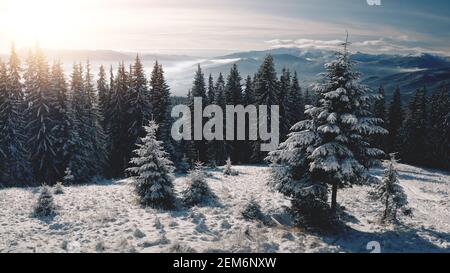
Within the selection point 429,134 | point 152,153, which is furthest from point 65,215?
point 429,134

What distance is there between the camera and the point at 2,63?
124 ft

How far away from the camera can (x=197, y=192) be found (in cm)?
2194

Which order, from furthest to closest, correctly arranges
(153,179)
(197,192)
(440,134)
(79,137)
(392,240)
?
(440,134) < (79,137) < (197,192) < (153,179) < (392,240)

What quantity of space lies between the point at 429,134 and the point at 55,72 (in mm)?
56959

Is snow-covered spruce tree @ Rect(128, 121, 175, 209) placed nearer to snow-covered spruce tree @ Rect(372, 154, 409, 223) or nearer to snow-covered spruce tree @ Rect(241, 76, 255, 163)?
snow-covered spruce tree @ Rect(372, 154, 409, 223)

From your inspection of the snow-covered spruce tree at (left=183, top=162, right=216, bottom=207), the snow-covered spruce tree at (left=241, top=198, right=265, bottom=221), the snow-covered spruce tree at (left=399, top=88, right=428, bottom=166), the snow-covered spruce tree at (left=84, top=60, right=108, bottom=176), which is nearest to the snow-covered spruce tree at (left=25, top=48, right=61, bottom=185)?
the snow-covered spruce tree at (left=84, top=60, right=108, bottom=176)

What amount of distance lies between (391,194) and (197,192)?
11080mm

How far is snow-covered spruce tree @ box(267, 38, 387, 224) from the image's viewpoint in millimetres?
16719

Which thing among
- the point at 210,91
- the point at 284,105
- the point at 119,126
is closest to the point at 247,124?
the point at 284,105

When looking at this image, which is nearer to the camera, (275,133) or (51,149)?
(51,149)

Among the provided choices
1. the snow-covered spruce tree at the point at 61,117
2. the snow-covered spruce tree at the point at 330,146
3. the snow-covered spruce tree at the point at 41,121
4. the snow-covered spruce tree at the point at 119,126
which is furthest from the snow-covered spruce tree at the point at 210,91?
the snow-covered spruce tree at the point at 330,146

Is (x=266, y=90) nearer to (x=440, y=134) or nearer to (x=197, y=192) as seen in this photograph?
(x=197, y=192)

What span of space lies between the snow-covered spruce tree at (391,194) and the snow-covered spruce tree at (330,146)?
132 cm
